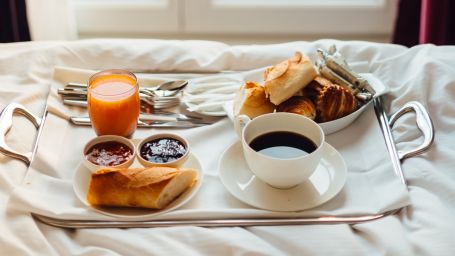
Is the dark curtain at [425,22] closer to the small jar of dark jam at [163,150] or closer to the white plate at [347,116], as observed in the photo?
the white plate at [347,116]

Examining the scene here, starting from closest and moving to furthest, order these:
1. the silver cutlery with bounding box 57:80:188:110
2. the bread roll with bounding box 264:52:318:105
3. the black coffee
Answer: the black coffee
the bread roll with bounding box 264:52:318:105
the silver cutlery with bounding box 57:80:188:110

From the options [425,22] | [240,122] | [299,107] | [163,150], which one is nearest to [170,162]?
[163,150]

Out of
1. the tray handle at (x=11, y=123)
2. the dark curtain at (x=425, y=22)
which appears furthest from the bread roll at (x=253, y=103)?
the dark curtain at (x=425, y=22)

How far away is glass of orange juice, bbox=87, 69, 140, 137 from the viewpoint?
110cm

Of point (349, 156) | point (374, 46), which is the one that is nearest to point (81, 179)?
point (349, 156)

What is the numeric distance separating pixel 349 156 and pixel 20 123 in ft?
2.05

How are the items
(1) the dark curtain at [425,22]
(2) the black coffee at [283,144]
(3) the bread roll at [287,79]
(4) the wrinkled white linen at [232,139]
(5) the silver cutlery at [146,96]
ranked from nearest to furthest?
(4) the wrinkled white linen at [232,139] → (2) the black coffee at [283,144] → (3) the bread roll at [287,79] → (5) the silver cutlery at [146,96] → (1) the dark curtain at [425,22]

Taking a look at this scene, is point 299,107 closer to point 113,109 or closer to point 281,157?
point 281,157

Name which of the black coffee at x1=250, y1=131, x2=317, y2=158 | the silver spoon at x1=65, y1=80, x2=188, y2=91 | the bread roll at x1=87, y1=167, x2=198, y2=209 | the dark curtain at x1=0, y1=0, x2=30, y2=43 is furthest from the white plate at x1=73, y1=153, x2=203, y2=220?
the dark curtain at x1=0, y1=0, x2=30, y2=43

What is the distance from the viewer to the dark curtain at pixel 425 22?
1.88 metres

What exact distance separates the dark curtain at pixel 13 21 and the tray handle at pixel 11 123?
907mm

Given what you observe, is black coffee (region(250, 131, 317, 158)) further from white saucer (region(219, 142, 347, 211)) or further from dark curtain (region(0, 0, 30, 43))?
dark curtain (region(0, 0, 30, 43))

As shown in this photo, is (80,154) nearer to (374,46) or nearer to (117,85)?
(117,85)

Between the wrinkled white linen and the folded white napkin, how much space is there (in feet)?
0.05
